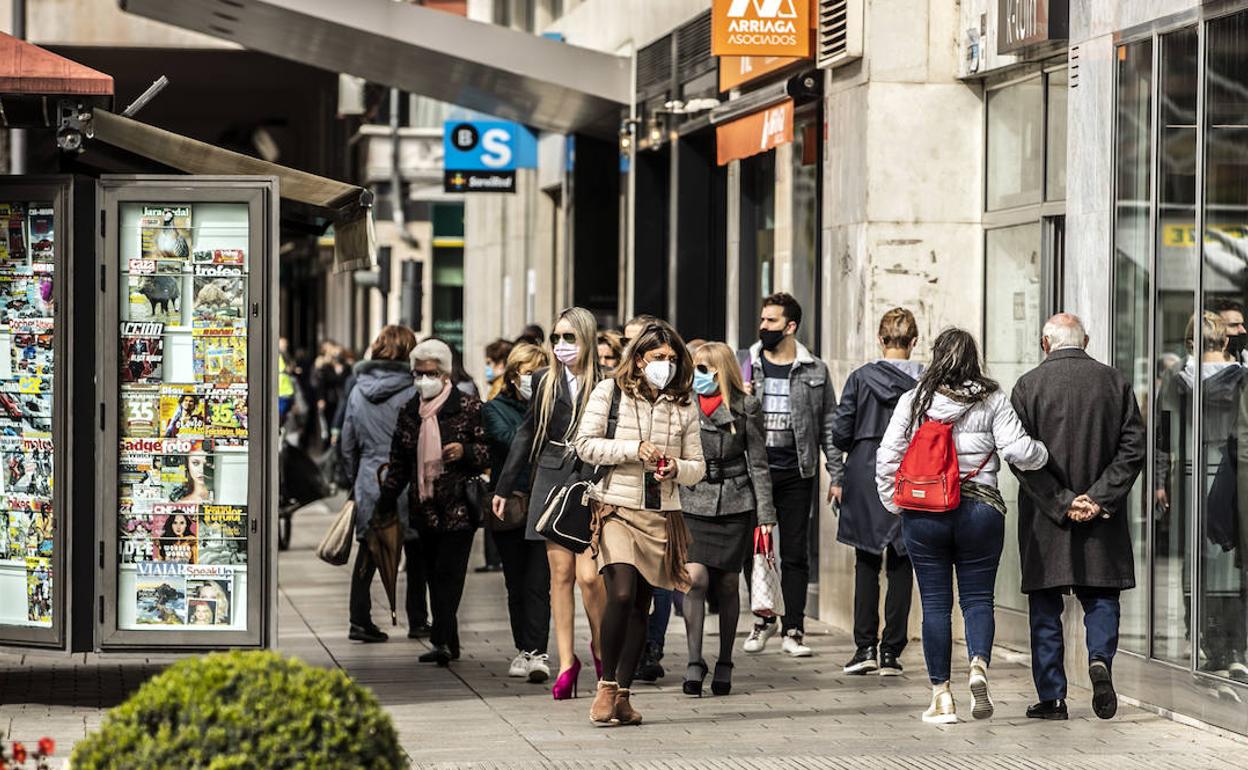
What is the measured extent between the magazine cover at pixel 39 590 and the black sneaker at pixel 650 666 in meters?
2.89

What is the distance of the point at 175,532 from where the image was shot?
393 inches

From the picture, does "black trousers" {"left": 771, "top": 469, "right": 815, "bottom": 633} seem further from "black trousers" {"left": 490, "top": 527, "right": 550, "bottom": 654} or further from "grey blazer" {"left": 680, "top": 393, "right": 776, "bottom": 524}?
"black trousers" {"left": 490, "top": 527, "right": 550, "bottom": 654}

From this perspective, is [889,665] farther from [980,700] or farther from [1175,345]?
[1175,345]

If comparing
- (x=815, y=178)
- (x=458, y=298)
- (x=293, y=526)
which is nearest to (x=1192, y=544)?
(x=815, y=178)

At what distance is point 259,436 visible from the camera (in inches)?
390

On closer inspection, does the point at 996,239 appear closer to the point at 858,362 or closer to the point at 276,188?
the point at 858,362

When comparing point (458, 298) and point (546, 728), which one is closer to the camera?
point (546, 728)

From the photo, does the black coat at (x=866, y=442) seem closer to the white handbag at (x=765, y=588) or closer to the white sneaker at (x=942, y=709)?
the white handbag at (x=765, y=588)

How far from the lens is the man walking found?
12.0 m

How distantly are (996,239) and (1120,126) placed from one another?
2413mm

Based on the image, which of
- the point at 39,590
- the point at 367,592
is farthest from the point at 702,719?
the point at 367,592

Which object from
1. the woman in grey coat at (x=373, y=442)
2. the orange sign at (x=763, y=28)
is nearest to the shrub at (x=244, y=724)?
the woman in grey coat at (x=373, y=442)

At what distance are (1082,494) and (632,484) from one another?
196 centimetres

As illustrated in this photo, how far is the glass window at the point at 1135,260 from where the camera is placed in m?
10.3
